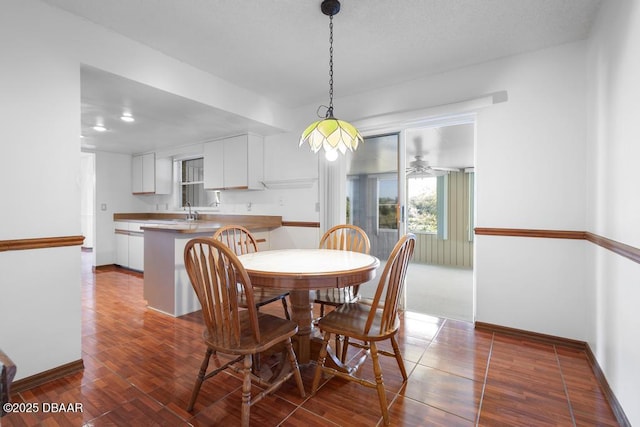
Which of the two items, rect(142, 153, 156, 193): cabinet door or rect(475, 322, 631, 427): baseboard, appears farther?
rect(142, 153, 156, 193): cabinet door

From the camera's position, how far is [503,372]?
6.31 ft

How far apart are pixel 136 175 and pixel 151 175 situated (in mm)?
496

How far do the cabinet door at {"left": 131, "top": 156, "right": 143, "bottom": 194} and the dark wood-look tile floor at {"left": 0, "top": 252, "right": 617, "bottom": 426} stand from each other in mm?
3559

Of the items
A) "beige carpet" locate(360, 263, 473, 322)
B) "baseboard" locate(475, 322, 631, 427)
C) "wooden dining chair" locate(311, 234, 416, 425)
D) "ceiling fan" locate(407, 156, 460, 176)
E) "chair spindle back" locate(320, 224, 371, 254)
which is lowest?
"beige carpet" locate(360, 263, 473, 322)

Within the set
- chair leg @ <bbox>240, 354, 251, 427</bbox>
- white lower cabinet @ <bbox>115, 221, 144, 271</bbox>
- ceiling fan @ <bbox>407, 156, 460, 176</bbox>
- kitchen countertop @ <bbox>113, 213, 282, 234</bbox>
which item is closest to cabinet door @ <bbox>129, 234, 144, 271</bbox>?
white lower cabinet @ <bbox>115, 221, 144, 271</bbox>

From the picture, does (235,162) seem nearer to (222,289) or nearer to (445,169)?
(222,289)

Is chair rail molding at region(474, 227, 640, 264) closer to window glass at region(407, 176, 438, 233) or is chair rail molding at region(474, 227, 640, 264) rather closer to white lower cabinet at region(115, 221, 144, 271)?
window glass at region(407, 176, 438, 233)

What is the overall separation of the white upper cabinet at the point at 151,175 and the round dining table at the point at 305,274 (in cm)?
379

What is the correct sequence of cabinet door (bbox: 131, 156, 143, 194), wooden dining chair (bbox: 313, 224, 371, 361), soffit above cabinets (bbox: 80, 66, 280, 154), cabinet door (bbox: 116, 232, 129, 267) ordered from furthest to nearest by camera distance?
cabinet door (bbox: 131, 156, 143, 194) → cabinet door (bbox: 116, 232, 129, 267) → soffit above cabinets (bbox: 80, 66, 280, 154) → wooden dining chair (bbox: 313, 224, 371, 361)

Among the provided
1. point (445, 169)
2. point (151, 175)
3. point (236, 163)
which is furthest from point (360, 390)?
point (445, 169)

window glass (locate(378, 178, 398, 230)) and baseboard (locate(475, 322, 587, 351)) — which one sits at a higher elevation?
window glass (locate(378, 178, 398, 230))

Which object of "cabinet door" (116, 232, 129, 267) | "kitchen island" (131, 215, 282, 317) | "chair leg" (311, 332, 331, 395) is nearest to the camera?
"chair leg" (311, 332, 331, 395)

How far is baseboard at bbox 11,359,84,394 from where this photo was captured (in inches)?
67.9

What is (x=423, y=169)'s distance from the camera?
6285 millimetres
